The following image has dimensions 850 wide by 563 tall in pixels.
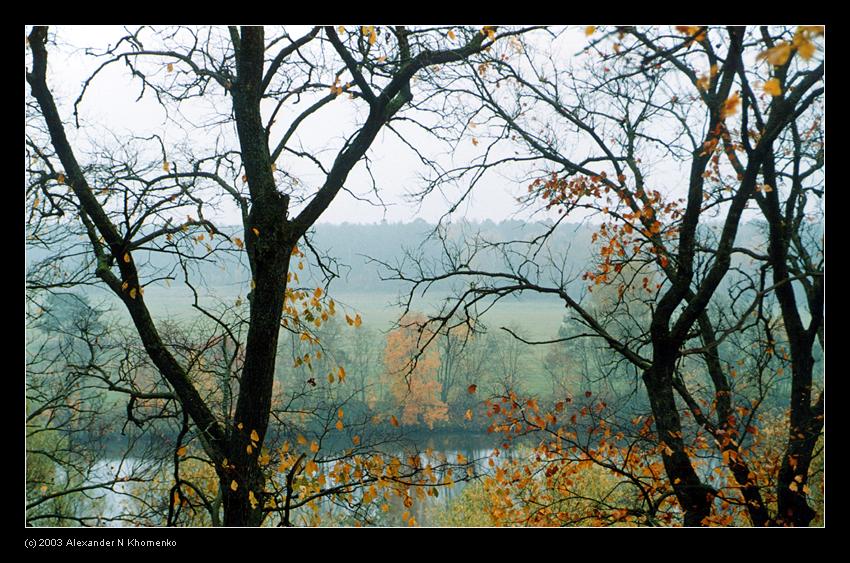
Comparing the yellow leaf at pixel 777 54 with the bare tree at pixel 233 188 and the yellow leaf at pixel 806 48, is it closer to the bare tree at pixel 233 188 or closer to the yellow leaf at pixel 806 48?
the yellow leaf at pixel 806 48

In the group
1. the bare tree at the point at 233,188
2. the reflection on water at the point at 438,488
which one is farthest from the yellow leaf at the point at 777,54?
the reflection on water at the point at 438,488

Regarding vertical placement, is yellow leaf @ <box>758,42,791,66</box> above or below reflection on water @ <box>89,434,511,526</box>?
Result: above

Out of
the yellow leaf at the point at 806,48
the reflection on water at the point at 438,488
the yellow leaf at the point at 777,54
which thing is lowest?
the reflection on water at the point at 438,488

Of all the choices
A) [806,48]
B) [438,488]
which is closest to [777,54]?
[806,48]

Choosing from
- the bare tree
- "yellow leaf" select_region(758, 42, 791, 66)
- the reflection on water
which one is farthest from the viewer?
the reflection on water

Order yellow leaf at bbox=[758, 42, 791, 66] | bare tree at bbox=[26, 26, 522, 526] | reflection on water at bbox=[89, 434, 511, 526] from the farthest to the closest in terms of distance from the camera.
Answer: reflection on water at bbox=[89, 434, 511, 526], bare tree at bbox=[26, 26, 522, 526], yellow leaf at bbox=[758, 42, 791, 66]

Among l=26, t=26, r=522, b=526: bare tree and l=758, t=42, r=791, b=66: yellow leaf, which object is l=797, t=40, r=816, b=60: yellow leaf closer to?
l=758, t=42, r=791, b=66: yellow leaf

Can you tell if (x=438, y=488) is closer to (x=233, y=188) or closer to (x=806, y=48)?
(x=233, y=188)

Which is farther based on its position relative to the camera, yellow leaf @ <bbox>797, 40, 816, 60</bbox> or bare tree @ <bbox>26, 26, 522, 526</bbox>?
bare tree @ <bbox>26, 26, 522, 526</bbox>

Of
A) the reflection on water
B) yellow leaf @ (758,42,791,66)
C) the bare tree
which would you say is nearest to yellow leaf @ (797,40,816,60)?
yellow leaf @ (758,42,791,66)

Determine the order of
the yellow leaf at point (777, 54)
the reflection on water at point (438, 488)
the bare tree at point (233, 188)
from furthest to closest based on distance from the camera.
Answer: the reflection on water at point (438, 488) < the bare tree at point (233, 188) < the yellow leaf at point (777, 54)

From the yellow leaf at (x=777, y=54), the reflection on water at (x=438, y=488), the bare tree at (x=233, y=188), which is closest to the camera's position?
the yellow leaf at (x=777, y=54)

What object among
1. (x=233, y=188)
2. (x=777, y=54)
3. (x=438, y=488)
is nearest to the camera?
(x=777, y=54)
